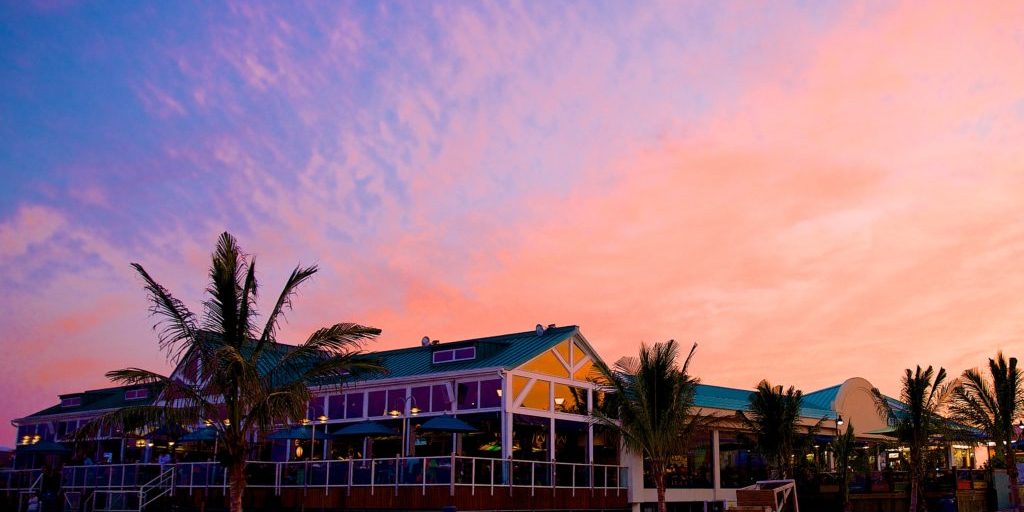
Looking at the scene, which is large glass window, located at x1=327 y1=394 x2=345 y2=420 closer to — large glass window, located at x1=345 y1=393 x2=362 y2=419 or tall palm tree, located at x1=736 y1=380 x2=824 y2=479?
large glass window, located at x1=345 y1=393 x2=362 y2=419

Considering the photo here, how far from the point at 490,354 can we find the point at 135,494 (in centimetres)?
1277

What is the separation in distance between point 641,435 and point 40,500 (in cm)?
2156

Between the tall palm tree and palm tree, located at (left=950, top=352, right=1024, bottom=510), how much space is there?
241 inches

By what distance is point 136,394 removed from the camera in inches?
1690

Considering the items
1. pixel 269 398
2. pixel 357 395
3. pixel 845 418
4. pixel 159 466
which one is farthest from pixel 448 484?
pixel 845 418

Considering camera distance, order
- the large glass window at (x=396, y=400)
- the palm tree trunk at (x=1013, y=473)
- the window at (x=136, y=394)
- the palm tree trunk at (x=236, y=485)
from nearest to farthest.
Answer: the palm tree trunk at (x=236, y=485) → the large glass window at (x=396, y=400) → the palm tree trunk at (x=1013, y=473) → the window at (x=136, y=394)

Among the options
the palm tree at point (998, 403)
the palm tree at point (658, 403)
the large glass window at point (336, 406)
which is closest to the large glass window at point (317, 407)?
the large glass window at point (336, 406)

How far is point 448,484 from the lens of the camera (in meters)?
24.8

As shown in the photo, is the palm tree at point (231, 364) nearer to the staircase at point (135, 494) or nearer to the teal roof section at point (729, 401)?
the staircase at point (135, 494)

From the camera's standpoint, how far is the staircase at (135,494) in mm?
29872

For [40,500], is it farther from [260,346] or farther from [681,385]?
[681,385]

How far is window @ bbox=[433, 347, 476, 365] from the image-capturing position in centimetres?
3122

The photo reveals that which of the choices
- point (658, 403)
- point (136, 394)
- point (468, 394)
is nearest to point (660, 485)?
point (658, 403)

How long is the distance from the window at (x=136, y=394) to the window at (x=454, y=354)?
707 inches
